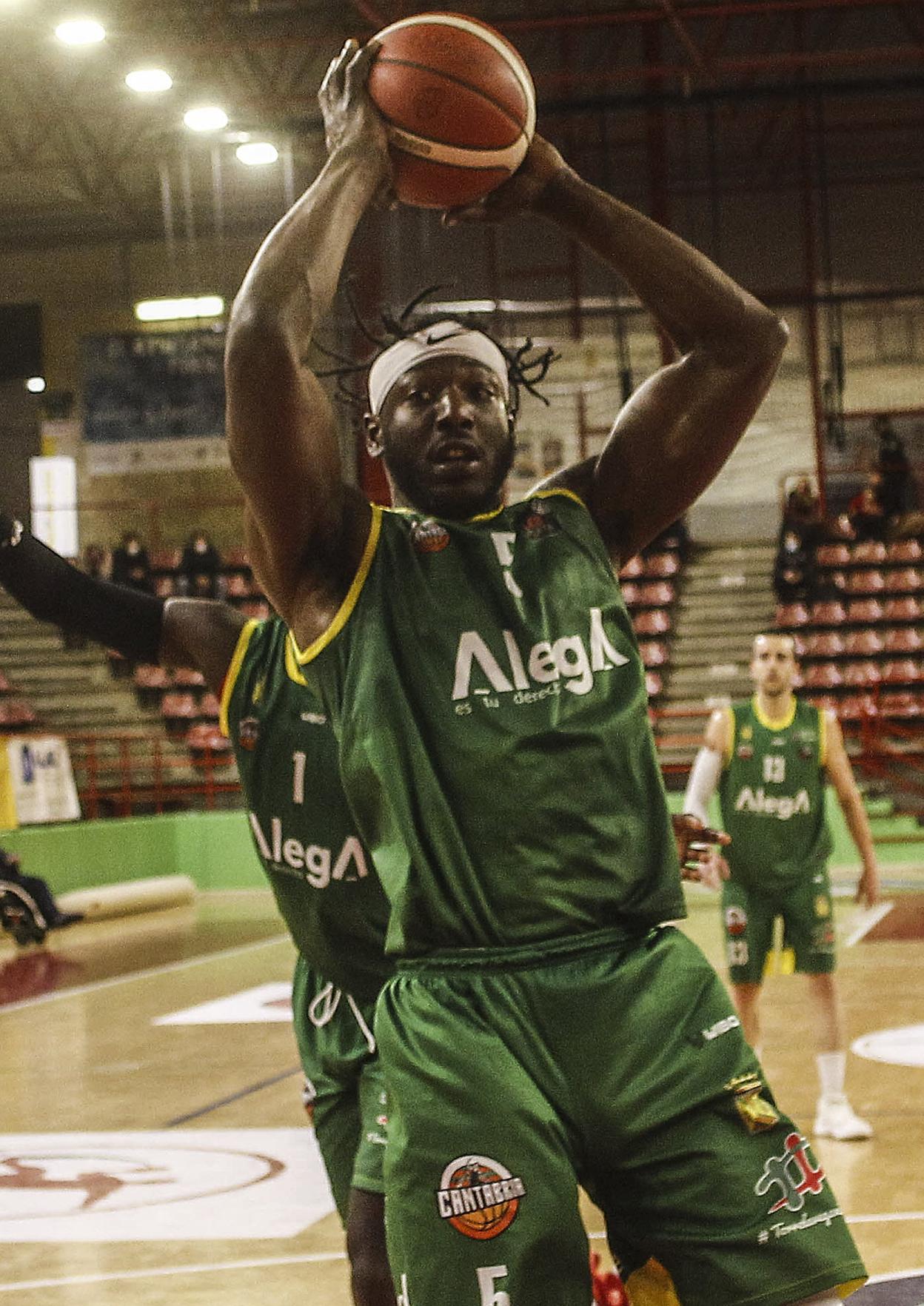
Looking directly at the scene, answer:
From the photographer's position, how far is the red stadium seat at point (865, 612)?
20078 millimetres

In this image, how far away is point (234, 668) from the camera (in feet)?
11.5

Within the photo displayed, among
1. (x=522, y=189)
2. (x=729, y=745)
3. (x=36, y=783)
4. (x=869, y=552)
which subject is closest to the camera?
(x=522, y=189)

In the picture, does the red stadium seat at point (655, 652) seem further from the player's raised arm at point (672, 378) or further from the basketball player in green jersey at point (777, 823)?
the player's raised arm at point (672, 378)

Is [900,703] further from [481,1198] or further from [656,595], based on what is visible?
[481,1198]

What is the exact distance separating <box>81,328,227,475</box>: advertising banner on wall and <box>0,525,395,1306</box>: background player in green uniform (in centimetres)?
1701

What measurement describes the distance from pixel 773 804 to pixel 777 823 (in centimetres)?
9

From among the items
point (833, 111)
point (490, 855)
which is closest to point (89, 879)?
point (833, 111)

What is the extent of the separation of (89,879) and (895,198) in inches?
538

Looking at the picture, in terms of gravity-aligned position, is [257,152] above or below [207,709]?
above

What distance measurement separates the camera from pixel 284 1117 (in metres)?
6.58

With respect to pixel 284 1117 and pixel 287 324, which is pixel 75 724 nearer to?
pixel 284 1117

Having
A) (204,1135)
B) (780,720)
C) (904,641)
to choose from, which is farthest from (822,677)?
(204,1135)

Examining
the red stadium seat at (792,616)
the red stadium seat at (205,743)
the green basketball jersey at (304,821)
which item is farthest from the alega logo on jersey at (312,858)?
the red stadium seat at (792,616)

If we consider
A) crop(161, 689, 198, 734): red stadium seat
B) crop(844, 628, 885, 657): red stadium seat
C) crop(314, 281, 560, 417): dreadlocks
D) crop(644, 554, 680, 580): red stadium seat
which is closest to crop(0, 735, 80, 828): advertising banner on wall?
crop(161, 689, 198, 734): red stadium seat
